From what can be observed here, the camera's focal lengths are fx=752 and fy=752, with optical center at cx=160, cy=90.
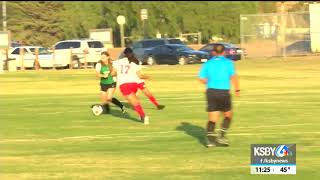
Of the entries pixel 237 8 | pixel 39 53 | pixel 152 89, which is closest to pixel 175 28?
pixel 237 8

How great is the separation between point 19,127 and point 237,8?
53484mm

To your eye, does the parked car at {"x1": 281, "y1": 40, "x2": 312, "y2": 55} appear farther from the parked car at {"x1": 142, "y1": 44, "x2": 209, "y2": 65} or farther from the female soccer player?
the female soccer player

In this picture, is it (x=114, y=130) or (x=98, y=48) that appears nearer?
(x=114, y=130)

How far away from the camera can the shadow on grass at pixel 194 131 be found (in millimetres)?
13895

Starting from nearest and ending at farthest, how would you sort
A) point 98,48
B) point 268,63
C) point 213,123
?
point 213,123 → point 268,63 → point 98,48

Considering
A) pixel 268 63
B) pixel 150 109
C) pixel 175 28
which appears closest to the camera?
pixel 150 109

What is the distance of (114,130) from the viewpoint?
15.4 meters

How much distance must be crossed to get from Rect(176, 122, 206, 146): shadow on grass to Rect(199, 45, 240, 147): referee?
0.74 metres

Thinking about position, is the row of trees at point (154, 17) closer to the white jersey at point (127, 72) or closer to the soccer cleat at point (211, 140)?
the white jersey at point (127, 72)


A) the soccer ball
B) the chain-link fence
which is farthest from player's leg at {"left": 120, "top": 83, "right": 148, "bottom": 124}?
the chain-link fence

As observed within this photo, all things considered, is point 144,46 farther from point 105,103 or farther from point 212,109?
point 212,109

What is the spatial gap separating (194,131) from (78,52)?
3029cm

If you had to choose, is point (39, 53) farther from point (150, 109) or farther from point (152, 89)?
point (150, 109)

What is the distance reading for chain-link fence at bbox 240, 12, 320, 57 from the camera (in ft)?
146
